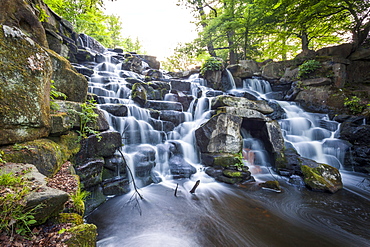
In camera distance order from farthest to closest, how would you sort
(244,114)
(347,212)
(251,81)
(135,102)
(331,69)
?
(251,81) → (331,69) → (135,102) → (244,114) → (347,212)

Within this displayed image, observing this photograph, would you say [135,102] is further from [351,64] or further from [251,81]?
[351,64]

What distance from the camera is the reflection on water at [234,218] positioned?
3381mm

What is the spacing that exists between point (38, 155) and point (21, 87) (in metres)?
1.24

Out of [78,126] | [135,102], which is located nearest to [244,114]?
[135,102]

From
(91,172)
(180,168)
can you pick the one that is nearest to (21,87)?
(91,172)

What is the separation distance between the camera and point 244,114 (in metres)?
7.98

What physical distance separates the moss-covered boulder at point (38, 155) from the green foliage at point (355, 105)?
44.2 ft

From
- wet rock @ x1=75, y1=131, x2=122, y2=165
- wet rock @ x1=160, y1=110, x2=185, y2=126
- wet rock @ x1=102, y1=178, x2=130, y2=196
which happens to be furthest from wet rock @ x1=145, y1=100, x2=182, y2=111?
wet rock @ x1=102, y1=178, x2=130, y2=196

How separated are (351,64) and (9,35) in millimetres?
17484

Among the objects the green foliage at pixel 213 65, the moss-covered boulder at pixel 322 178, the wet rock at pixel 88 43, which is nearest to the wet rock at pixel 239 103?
the moss-covered boulder at pixel 322 178

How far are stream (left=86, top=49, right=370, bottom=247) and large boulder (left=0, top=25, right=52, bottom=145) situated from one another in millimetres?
2441

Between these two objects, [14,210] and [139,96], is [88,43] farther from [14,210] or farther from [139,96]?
[14,210]

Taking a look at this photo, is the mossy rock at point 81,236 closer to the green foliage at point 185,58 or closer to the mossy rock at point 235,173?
the mossy rock at point 235,173

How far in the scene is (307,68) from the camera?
1138 centimetres
